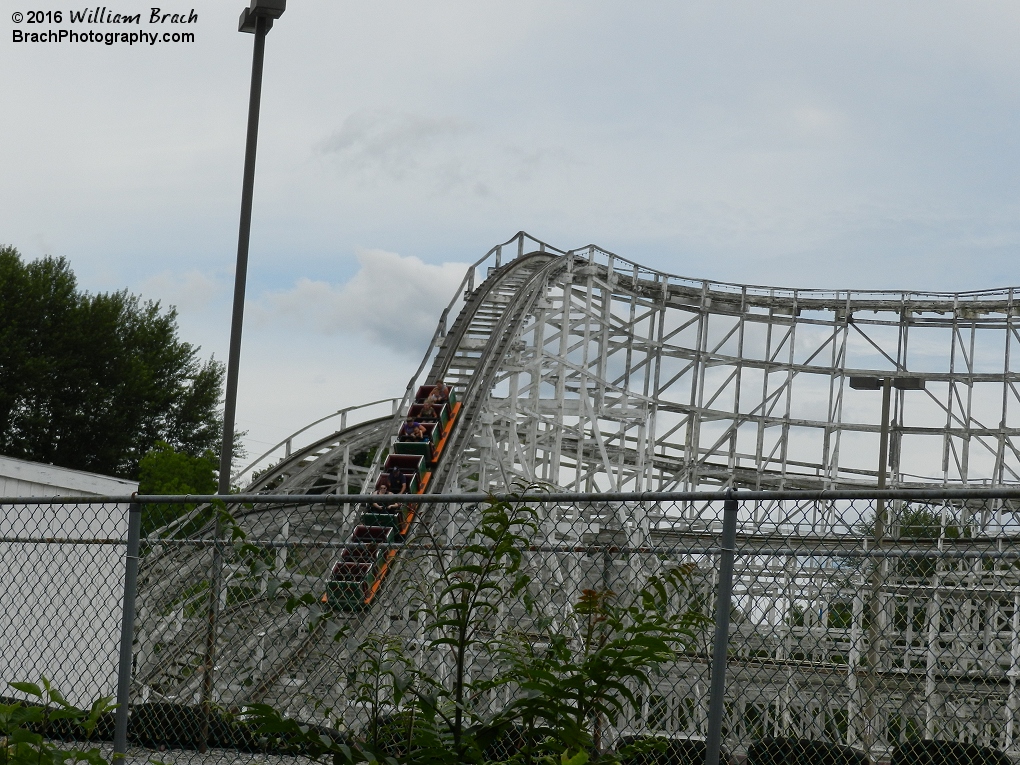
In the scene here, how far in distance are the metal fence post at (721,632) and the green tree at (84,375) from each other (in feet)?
104

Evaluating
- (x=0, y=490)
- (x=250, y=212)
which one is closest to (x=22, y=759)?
(x=250, y=212)

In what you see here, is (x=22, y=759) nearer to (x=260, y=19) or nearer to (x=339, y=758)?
(x=339, y=758)

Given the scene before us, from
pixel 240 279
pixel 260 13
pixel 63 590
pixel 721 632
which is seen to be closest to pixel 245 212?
pixel 240 279

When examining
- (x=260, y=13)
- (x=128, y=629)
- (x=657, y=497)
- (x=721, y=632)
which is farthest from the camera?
(x=260, y=13)

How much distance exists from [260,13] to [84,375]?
28361 millimetres

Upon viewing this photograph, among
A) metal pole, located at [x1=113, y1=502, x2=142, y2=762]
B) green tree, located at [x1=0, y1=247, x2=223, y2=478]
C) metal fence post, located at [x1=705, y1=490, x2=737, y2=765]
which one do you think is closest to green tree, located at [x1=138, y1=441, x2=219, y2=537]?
green tree, located at [x1=0, y1=247, x2=223, y2=478]

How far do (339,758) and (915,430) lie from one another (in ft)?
63.5

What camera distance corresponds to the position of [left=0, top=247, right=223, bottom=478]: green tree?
32.4 metres

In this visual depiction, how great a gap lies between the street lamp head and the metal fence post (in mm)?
5389

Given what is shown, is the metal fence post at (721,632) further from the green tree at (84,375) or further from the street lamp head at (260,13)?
the green tree at (84,375)

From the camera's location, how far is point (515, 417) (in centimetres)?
1670

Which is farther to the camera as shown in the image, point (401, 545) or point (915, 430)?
point (915, 430)

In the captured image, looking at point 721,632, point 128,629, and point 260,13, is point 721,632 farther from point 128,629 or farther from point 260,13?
point 260,13

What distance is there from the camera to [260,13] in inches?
293
